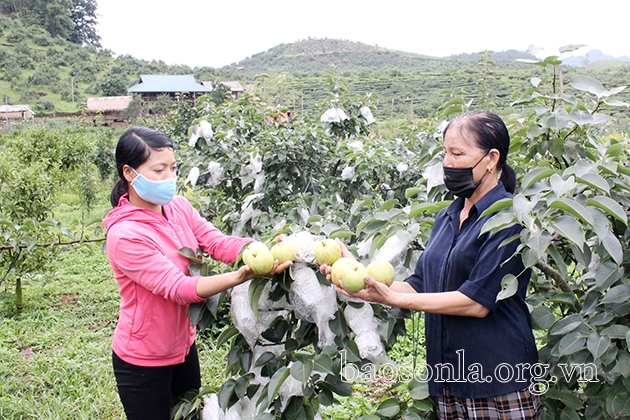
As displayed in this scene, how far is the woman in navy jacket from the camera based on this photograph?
1121 mm

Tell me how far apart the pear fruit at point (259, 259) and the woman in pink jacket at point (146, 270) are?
0.19 m

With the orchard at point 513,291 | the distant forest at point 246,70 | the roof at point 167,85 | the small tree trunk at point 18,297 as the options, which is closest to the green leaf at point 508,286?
the orchard at point 513,291

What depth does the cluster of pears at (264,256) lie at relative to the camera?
1175 mm

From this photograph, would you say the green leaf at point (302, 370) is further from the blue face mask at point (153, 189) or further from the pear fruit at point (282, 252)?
the blue face mask at point (153, 189)

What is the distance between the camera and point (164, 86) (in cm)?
3066

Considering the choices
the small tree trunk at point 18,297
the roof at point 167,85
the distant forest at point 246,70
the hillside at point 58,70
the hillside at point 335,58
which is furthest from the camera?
the hillside at point 335,58

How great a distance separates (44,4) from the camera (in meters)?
44.8

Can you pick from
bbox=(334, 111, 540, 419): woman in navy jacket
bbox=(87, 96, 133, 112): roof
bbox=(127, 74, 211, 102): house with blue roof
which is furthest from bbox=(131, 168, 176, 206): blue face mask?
bbox=(127, 74, 211, 102): house with blue roof

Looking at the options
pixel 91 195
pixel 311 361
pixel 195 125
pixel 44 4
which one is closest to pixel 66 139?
pixel 91 195

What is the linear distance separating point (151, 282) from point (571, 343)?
101 cm

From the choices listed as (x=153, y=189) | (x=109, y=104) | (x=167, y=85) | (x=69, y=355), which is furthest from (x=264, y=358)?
(x=167, y=85)

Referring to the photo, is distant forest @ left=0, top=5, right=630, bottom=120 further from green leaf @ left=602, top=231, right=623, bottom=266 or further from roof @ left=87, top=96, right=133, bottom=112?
green leaf @ left=602, top=231, right=623, bottom=266

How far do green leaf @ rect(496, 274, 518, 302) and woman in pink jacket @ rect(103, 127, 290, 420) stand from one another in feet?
2.38

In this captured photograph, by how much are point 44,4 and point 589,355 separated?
53310 millimetres
